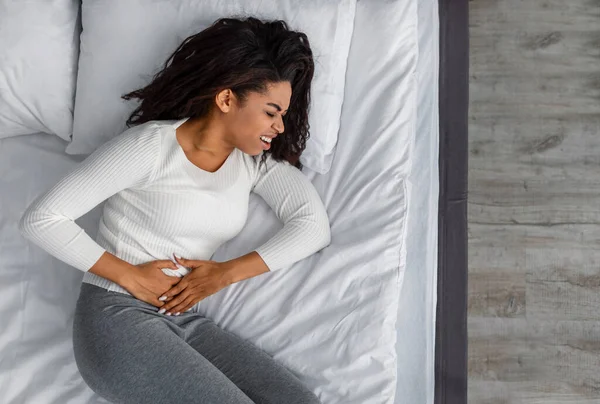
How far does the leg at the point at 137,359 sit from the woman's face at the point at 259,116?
396 mm

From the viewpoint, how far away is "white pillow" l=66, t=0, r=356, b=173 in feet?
4.75

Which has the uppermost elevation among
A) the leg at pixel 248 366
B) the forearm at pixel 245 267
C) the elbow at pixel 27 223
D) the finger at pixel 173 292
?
the elbow at pixel 27 223

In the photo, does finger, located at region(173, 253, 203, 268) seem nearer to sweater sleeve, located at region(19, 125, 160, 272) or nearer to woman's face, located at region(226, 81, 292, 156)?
sweater sleeve, located at region(19, 125, 160, 272)

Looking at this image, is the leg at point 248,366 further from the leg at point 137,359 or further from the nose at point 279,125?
the nose at point 279,125

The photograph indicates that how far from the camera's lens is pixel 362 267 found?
136 cm

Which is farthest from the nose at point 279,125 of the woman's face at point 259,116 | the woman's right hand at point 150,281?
the woman's right hand at point 150,281

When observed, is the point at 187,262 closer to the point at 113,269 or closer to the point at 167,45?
the point at 113,269

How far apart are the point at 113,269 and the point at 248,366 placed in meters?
0.32

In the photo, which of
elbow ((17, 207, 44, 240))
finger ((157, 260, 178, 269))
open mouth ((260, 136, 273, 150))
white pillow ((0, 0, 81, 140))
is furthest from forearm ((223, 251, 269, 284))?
white pillow ((0, 0, 81, 140))

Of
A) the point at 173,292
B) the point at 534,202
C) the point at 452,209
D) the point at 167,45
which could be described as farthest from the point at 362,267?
the point at 534,202

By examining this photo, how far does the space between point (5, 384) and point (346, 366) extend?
685 mm

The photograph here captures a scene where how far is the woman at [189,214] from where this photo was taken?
1247 mm

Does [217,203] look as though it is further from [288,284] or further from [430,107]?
[430,107]

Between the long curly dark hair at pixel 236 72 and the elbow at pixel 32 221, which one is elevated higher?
the long curly dark hair at pixel 236 72
